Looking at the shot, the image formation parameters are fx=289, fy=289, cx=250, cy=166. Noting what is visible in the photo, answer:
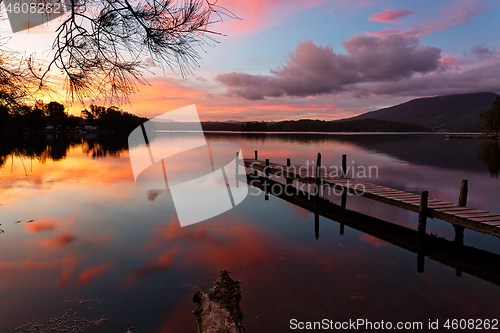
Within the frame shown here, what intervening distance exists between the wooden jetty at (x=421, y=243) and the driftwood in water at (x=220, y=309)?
573 cm

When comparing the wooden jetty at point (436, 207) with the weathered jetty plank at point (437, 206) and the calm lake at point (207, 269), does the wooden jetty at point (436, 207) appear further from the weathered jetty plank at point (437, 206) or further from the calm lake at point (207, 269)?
the calm lake at point (207, 269)

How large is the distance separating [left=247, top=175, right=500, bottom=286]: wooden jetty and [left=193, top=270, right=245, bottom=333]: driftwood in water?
18.8 feet

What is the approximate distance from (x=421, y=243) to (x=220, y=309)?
8.01 metres

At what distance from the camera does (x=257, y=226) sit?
13.4 meters

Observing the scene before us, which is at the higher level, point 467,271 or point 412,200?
point 412,200

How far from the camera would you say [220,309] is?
6.48 meters

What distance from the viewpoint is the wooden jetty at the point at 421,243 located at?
30.0 feet

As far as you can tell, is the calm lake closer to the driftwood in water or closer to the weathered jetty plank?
the driftwood in water

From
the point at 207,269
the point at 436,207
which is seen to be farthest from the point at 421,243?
the point at 207,269

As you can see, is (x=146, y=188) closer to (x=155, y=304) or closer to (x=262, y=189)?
(x=262, y=189)

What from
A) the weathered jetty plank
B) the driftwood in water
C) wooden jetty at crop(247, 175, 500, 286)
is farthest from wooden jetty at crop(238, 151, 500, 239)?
the driftwood in water

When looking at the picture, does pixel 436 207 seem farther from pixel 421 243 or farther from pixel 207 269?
pixel 207 269

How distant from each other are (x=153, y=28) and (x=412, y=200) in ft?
37.6

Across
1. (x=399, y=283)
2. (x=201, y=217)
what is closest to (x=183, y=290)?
(x=399, y=283)
